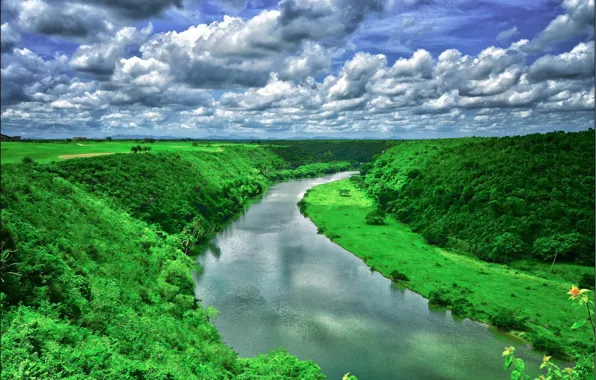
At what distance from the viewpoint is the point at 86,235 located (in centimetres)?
4353

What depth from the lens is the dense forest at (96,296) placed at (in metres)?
24.2

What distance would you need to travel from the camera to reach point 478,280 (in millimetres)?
59750

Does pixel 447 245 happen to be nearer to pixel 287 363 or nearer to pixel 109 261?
pixel 287 363

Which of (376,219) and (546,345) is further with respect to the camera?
(376,219)

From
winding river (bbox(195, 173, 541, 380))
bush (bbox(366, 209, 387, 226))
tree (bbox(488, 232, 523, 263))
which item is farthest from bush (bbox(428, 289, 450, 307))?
bush (bbox(366, 209, 387, 226))

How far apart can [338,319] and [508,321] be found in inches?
856

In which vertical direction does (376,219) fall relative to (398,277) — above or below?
above

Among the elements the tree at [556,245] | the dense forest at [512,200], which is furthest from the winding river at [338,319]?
the tree at [556,245]

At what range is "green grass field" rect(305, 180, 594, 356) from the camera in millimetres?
45688

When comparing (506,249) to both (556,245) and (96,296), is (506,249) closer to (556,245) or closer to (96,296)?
(556,245)

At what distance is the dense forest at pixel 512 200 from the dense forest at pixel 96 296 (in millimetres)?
56408

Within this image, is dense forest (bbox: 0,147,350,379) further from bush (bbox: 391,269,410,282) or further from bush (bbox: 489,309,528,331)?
→ bush (bbox: 391,269,410,282)

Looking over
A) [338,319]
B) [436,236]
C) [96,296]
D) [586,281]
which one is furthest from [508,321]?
[96,296]

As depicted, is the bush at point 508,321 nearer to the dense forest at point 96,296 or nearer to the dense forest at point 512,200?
the dense forest at point 512,200
